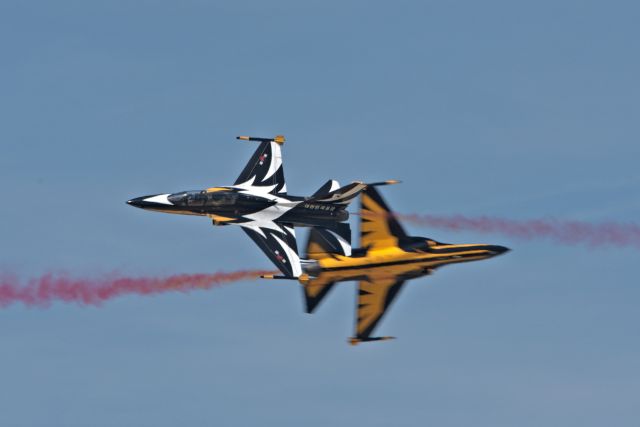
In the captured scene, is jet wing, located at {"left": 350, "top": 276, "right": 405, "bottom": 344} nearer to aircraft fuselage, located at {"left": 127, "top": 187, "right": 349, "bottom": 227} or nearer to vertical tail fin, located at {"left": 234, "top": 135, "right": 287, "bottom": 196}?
aircraft fuselage, located at {"left": 127, "top": 187, "right": 349, "bottom": 227}

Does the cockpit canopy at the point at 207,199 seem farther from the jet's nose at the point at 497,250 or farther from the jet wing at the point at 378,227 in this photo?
the jet's nose at the point at 497,250

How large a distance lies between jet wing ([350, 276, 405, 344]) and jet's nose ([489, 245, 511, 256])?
7.63 m

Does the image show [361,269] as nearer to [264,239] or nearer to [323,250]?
[323,250]

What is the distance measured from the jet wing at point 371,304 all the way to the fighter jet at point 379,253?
2.51 m

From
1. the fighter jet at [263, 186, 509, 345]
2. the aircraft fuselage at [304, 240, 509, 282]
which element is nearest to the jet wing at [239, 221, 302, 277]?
the fighter jet at [263, 186, 509, 345]

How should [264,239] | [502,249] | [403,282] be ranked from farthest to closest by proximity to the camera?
[264,239] → [403,282] → [502,249]

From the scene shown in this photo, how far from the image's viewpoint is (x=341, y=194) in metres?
106

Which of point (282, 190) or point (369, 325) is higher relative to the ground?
point (282, 190)

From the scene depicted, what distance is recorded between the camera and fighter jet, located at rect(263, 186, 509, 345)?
91.8 meters

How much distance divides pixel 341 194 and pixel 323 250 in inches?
533

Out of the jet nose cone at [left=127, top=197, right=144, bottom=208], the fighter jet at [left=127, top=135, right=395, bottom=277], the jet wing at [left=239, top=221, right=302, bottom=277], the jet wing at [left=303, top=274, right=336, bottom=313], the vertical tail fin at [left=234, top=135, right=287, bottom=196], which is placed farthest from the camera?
the vertical tail fin at [left=234, top=135, right=287, bottom=196]

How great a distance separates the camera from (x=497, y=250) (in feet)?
300

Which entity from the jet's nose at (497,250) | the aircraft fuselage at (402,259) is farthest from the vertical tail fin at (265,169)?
the jet's nose at (497,250)

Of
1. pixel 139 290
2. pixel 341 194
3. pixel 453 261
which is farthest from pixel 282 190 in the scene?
pixel 453 261
